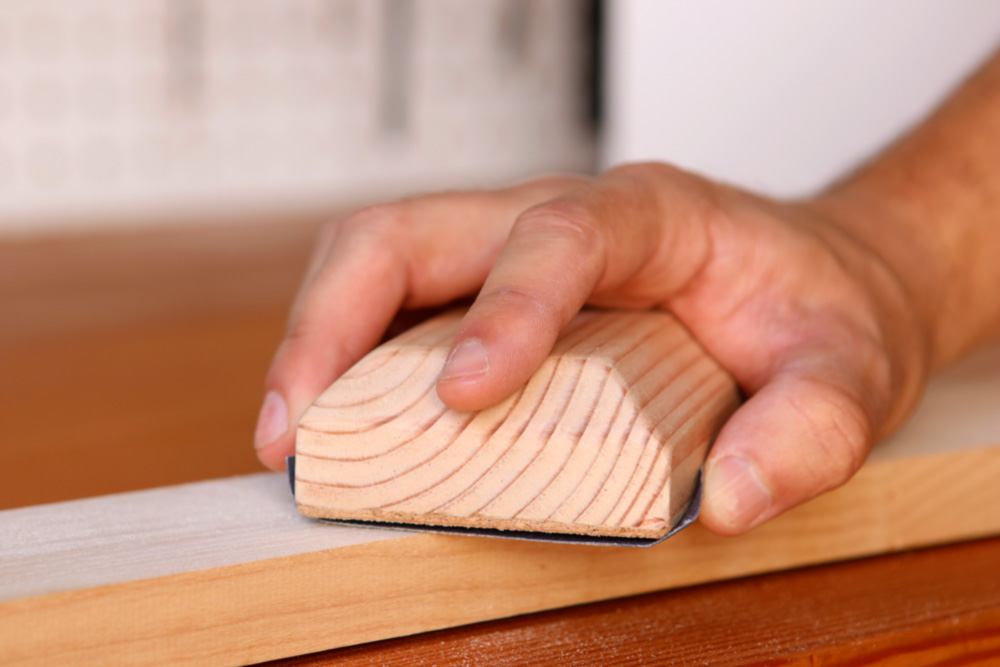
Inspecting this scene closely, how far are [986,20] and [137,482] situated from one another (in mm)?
1101

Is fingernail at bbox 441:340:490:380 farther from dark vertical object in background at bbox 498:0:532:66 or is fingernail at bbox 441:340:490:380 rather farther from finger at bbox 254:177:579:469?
dark vertical object in background at bbox 498:0:532:66

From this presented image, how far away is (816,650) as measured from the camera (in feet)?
1.31

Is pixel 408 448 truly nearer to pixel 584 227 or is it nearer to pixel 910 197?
pixel 584 227

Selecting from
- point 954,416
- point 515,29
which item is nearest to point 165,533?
point 954,416

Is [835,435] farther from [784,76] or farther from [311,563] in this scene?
[784,76]

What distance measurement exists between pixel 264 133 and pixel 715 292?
7.62 feet

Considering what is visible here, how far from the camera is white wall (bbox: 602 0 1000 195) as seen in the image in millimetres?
1197

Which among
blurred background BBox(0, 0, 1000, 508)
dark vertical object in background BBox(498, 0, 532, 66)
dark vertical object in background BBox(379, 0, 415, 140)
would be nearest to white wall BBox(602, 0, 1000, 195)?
blurred background BBox(0, 0, 1000, 508)

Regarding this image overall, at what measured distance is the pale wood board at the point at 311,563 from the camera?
36cm

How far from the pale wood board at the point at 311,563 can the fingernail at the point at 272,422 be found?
0.02 metres

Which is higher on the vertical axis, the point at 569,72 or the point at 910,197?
the point at 910,197

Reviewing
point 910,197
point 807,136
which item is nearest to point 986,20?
point 807,136

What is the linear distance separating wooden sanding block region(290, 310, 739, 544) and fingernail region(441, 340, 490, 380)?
2 cm

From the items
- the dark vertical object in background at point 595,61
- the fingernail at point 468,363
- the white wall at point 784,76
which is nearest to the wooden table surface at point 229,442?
the fingernail at point 468,363
